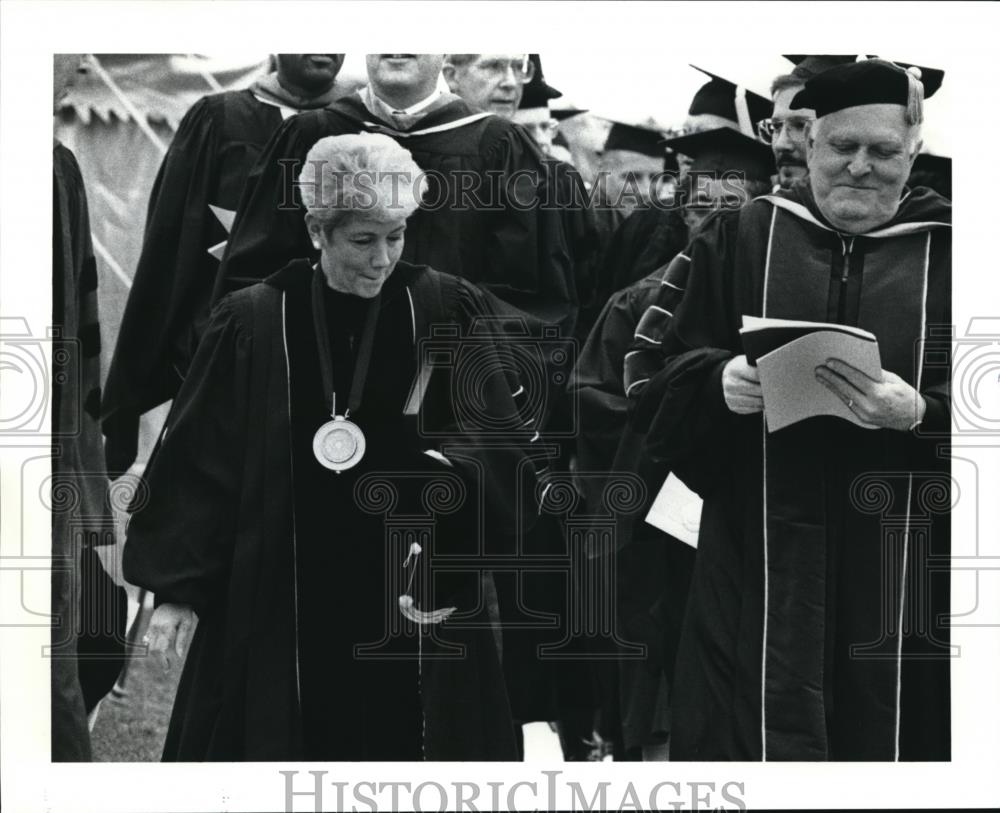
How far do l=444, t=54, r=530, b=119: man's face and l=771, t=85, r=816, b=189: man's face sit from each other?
798 mm

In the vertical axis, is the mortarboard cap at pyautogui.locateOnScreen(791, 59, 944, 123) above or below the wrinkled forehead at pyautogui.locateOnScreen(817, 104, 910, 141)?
above

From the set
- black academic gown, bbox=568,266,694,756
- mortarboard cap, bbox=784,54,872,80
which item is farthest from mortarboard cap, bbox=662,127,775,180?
black academic gown, bbox=568,266,694,756

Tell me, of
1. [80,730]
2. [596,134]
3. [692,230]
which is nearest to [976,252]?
[692,230]

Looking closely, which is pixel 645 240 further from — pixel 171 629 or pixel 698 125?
pixel 171 629

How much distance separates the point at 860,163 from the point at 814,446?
0.88m

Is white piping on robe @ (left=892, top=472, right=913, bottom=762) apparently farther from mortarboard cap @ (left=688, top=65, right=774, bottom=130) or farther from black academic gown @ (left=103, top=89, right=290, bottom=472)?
black academic gown @ (left=103, top=89, right=290, bottom=472)

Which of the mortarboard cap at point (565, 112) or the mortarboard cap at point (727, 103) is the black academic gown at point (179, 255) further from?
the mortarboard cap at point (727, 103)

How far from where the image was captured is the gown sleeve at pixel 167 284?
503 cm

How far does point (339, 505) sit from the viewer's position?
4961 mm

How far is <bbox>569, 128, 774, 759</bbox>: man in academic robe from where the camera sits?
5.02m

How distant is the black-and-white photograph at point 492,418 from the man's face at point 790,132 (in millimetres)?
15

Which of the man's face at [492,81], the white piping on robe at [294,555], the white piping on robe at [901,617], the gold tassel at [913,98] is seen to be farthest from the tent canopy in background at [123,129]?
the white piping on robe at [901,617]

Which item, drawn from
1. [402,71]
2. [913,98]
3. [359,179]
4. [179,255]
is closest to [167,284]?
[179,255]

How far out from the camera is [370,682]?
196 inches
